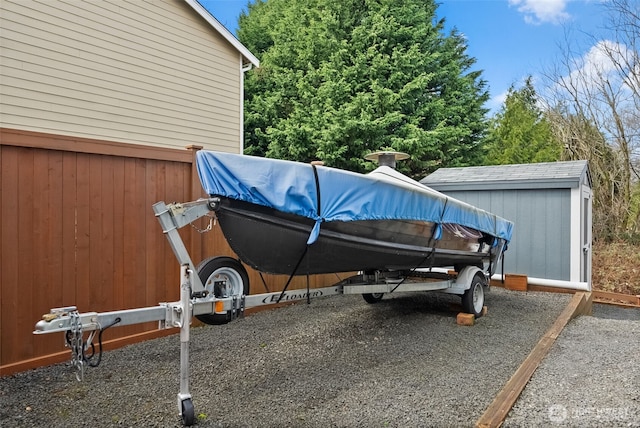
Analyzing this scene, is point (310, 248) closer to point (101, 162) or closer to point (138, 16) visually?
point (101, 162)

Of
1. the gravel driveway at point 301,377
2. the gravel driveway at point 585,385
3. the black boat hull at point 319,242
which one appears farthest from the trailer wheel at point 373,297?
the gravel driveway at point 585,385

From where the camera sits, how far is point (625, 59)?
14.7 meters

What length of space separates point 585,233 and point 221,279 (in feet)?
25.6

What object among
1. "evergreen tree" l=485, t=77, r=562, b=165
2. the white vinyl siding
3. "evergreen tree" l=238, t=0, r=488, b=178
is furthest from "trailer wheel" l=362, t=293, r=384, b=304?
"evergreen tree" l=485, t=77, r=562, b=165

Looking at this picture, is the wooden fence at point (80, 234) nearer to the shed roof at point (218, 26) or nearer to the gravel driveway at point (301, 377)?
the gravel driveway at point (301, 377)

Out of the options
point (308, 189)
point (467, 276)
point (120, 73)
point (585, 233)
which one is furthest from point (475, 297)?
point (120, 73)

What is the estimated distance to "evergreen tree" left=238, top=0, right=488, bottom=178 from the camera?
13844 mm

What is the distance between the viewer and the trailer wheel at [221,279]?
317 centimetres

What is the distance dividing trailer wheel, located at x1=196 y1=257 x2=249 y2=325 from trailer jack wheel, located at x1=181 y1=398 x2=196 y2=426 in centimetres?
57

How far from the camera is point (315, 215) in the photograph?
3387 millimetres

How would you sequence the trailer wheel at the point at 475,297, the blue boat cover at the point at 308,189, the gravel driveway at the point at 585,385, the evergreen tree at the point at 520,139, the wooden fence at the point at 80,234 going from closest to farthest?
the gravel driveway at the point at 585,385
the blue boat cover at the point at 308,189
the wooden fence at the point at 80,234
the trailer wheel at the point at 475,297
the evergreen tree at the point at 520,139

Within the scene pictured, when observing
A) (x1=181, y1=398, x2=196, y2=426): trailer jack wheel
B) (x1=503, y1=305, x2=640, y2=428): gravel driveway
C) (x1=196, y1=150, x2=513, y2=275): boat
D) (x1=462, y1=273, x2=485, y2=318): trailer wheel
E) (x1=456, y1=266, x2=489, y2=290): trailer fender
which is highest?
(x1=196, y1=150, x2=513, y2=275): boat

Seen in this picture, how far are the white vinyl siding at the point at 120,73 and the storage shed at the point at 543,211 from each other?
226 inches

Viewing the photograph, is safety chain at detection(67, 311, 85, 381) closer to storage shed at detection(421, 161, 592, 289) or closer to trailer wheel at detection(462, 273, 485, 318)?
trailer wheel at detection(462, 273, 485, 318)
